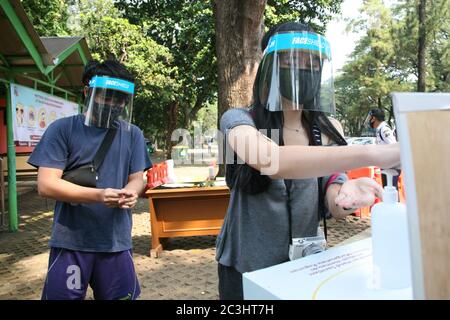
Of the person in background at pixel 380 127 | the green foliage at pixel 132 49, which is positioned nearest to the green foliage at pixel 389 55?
the green foliage at pixel 132 49

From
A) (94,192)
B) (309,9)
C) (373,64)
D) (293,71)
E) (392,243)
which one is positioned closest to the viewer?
(392,243)

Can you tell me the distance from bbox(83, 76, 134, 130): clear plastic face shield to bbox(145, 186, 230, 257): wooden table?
112 inches

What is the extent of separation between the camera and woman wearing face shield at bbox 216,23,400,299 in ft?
3.91

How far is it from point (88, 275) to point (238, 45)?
13.3ft

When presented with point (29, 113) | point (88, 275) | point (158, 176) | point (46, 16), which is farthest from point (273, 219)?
point (46, 16)

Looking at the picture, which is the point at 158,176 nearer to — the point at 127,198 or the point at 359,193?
the point at 127,198

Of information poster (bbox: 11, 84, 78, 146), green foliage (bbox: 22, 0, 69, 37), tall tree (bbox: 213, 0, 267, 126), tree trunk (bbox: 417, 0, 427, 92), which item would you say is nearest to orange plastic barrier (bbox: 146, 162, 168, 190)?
tall tree (bbox: 213, 0, 267, 126)

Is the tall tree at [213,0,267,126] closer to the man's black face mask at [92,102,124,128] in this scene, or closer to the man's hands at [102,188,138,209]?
the man's black face mask at [92,102,124,128]

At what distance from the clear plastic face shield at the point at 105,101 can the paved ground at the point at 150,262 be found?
86.5 inches

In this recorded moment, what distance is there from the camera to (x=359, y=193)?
1.10 m

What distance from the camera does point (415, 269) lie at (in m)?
0.64

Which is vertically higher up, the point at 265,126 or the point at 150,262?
the point at 265,126

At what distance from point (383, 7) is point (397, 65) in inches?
173

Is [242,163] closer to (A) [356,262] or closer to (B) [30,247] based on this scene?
(A) [356,262]
